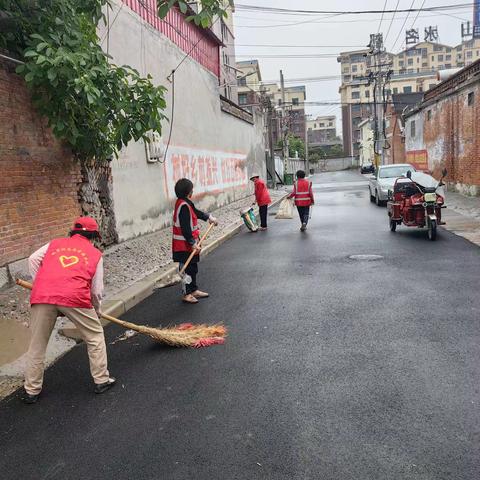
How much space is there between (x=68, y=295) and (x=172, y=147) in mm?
10904

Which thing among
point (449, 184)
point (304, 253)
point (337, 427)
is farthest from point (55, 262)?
point (449, 184)

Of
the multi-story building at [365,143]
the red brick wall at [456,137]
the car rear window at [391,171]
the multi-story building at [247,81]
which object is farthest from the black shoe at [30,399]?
the multi-story building at [365,143]

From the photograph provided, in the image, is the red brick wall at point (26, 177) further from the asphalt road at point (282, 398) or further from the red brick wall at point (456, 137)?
the red brick wall at point (456, 137)

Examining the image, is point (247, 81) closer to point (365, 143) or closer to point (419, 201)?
point (365, 143)

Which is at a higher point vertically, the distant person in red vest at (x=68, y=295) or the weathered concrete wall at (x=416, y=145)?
the weathered concrete wall at (x=416, y=145)

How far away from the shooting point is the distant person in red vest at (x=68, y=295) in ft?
12.5

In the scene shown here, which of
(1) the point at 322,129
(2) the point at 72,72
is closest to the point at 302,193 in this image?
(2) the point at 72,72

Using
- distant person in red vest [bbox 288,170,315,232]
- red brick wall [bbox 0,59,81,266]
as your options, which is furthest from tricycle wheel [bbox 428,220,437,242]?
red brick wall [bbox 0,59,81,266]

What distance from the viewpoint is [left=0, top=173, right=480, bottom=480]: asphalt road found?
2898mm

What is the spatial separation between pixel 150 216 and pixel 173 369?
8.32 meters

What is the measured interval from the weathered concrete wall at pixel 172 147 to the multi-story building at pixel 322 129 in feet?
473

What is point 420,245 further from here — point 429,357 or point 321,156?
point 321,156

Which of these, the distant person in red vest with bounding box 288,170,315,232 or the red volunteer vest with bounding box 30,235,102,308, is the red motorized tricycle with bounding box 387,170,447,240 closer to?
the distant person in red vest with bounding box 288,170,315,232

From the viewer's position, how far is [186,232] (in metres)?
6.64
